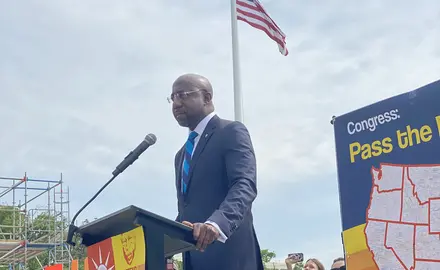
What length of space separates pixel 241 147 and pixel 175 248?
24.1 inches

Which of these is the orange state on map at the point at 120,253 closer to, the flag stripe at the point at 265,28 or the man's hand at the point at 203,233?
the man's hand at the point at 203,233

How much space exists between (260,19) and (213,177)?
6819mm

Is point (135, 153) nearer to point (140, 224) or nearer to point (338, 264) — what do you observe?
point (140, 224)

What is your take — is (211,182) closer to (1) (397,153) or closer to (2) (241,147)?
(2) (241,147)

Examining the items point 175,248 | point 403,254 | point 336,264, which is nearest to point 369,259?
point 403,254

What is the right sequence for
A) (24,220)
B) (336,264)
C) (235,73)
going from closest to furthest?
1. (336,264)
2. (235,73)
3. (24,220)

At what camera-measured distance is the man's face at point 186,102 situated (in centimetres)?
294

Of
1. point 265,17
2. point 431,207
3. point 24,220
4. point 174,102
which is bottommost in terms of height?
point 431,207

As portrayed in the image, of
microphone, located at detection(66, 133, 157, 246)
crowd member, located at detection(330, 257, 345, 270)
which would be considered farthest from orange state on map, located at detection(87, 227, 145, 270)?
crowd member, located at detection(330, 257, 345, 270)

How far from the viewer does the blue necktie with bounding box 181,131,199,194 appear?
2910 mm

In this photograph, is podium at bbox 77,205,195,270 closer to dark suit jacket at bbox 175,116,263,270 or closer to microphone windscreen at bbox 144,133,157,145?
dark suit jacket at bbox 175,116,263,270

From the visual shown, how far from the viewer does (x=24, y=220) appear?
19844 mm

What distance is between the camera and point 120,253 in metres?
2.29

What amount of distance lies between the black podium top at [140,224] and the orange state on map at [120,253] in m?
0.04
